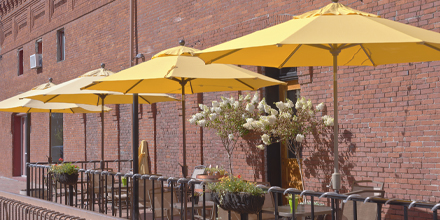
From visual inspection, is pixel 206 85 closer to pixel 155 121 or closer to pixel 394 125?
pixel 394 125

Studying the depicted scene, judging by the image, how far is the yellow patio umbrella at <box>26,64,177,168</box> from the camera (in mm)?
8219

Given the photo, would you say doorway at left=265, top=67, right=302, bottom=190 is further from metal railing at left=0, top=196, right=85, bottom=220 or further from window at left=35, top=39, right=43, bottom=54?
window at left=35, top=39, right=43, bottom=54

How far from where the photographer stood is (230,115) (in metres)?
9.65

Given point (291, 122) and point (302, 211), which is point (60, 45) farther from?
point (302, 211)

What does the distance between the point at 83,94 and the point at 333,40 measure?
20.9ft

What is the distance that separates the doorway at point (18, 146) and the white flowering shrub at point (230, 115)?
50.9ft

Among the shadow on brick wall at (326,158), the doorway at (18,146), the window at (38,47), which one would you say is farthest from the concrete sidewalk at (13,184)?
the shadow on brick wall at (326,158)

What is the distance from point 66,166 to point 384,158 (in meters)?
5.24

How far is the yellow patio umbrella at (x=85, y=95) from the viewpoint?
822cm

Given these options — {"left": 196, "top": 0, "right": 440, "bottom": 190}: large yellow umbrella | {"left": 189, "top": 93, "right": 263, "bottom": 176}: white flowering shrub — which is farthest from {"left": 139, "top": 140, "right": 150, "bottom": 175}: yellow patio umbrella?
{"left": 196, "top": 0, "right": 440, "bottom": 190}: large yellow umbrella

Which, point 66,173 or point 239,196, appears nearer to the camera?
point 239,196

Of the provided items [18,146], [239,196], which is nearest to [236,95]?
[239,196]

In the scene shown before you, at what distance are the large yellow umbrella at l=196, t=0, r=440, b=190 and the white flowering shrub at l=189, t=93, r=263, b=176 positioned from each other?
11.9 feet

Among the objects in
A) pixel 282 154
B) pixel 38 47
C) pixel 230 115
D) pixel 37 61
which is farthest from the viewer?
pixel 38 47
